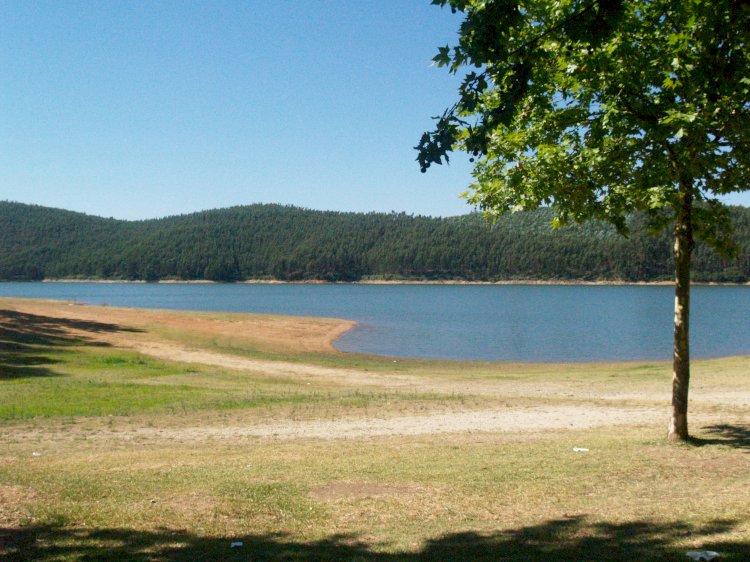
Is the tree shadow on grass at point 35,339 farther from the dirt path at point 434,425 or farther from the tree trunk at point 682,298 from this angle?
the tree trunk at point 682,298

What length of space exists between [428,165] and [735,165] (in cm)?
583

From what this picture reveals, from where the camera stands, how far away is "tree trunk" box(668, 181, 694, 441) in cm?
1080

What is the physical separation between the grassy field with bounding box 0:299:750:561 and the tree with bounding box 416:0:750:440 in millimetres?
3129

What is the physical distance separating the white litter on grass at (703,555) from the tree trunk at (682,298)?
5396mm

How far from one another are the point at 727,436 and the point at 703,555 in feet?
23.9

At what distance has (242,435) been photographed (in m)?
13.8

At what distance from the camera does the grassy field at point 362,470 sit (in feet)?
21.8

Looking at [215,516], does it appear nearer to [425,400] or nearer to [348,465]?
[348,465]

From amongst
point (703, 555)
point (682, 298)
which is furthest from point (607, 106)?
point (703, 555)

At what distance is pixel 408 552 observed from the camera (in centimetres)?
633

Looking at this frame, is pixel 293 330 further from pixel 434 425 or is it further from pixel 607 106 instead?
pixel 607 106

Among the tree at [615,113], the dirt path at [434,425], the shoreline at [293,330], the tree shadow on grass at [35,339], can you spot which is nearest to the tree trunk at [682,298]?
the tree at [615,113]

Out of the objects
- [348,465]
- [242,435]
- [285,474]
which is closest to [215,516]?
[285,474]

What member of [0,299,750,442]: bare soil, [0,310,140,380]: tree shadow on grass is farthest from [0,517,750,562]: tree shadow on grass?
[0,310,140,380]: tree shadow on grass
